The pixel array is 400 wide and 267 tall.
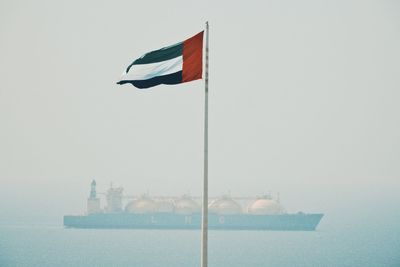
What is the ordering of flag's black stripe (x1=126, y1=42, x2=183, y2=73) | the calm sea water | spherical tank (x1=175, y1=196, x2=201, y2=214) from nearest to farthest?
1. flag's black stripe (x1=126, y1=42, x2=183, y2=73)
2. the calm sea water
3. spherical tank (x1=175, y1=196, x2=201, y2=214)

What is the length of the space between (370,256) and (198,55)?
5069 inches

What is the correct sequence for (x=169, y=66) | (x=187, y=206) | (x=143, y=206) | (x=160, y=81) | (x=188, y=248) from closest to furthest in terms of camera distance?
(x=169, y=66), (x=160, y=81), (x=188, y=248), (x=187, y=206), (x=143, y=206)

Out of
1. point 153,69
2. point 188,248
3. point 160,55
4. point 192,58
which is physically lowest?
point 188,248

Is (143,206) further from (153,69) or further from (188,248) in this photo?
(153,69)

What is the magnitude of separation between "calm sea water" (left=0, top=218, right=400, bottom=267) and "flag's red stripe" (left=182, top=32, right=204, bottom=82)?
9878 centimetres

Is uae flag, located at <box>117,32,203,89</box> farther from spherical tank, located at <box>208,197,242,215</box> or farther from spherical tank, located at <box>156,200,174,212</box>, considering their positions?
spherical tank, located at <box>156,200,174,212</box>

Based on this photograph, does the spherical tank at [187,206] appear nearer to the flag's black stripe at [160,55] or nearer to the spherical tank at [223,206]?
the spherical tank at [223,206]

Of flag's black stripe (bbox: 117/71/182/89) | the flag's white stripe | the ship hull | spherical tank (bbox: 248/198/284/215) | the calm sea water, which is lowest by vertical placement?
the calm sea water

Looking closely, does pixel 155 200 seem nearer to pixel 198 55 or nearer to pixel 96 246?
pixel 96 246

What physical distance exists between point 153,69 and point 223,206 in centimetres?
14906

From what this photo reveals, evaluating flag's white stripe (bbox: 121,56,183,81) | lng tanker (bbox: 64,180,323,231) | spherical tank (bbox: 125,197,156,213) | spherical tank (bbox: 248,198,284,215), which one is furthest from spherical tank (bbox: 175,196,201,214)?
flag's white stripe (bbox: 121,56,183,81)

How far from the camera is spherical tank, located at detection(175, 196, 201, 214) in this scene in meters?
174

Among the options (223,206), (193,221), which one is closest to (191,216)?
(193,221)

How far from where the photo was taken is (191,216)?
571 ft
